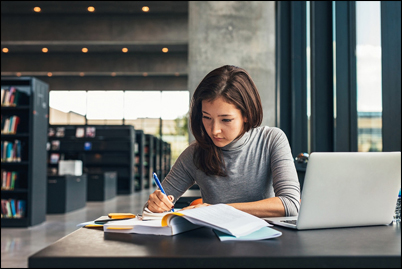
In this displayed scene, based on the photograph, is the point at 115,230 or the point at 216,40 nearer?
the point at 115,230

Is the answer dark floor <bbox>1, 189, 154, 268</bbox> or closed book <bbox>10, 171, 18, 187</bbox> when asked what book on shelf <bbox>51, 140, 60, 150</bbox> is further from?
closed book <bbox>10, 171, 18, 187</bbox>

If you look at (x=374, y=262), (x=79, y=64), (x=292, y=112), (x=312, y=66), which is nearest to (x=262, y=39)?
(x=292, y=112)

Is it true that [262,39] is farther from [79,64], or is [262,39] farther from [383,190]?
[79,64]

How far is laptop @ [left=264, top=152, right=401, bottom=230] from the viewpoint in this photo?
0.98m

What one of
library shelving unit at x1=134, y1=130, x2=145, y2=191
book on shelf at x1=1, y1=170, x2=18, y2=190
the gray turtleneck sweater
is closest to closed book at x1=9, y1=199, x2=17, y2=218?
book on shelf at x1=1, y1=170, x2=18, y2=190

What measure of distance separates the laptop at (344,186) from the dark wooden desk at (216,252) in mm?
90

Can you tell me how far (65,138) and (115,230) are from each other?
1070cm

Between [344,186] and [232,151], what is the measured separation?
28.7 inches

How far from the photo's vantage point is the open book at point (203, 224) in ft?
2.89

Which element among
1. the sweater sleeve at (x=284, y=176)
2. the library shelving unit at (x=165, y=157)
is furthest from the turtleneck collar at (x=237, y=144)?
the library shelving unit at (x=165, y=157)

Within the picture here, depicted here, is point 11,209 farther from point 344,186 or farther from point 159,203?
point 344,186

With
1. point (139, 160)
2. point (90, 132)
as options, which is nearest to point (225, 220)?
point (90, 132)

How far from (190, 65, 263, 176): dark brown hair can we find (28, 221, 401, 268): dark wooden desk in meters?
0.73

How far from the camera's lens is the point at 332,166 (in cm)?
99
